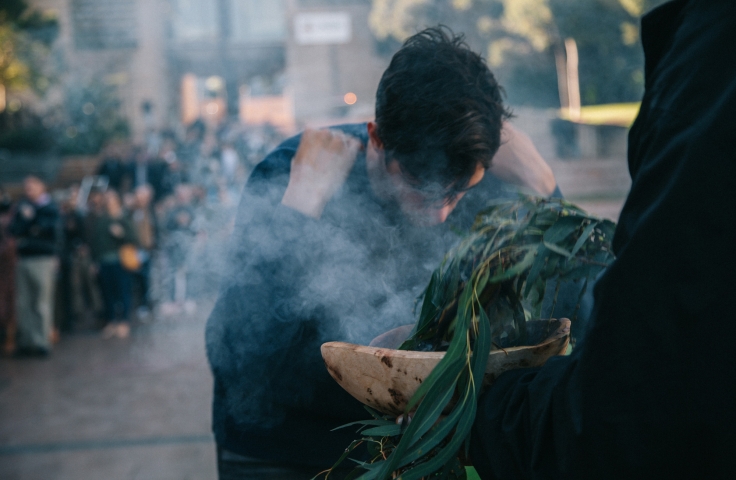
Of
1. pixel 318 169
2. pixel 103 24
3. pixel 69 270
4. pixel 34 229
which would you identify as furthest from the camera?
pixel 103 24

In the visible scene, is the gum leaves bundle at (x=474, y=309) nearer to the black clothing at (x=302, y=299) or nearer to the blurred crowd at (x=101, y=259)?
the black clothing at (x=302, y=299)

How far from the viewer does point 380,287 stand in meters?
1.64

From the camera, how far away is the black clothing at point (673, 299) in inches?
27.3

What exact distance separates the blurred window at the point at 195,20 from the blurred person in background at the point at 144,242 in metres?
15.0

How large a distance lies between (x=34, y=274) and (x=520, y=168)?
6.53 meters

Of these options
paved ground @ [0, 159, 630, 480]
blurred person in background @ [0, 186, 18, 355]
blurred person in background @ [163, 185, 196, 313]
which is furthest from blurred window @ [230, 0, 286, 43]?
blurred person in background @ [0, 186, 18, 355]

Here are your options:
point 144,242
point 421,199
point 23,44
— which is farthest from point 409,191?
point 23,44

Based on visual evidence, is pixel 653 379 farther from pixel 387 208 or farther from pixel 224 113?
pixel 224 113

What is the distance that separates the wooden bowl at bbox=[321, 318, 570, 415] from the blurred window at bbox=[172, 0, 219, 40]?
2243 cm

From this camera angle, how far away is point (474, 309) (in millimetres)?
1103

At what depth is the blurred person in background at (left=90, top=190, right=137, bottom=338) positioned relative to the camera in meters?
7.68

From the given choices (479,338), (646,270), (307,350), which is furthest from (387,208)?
(646,270)

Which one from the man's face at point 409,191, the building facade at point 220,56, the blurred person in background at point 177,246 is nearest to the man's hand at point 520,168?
the man's face at point 409,191

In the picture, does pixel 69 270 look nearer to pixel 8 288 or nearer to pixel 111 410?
pixel 8 288
